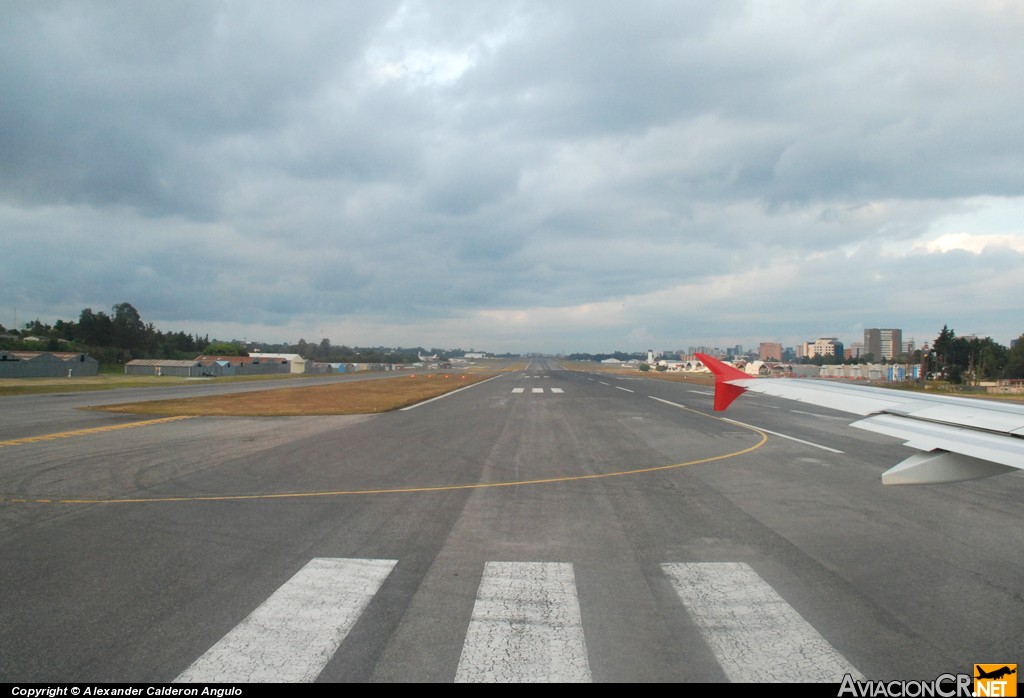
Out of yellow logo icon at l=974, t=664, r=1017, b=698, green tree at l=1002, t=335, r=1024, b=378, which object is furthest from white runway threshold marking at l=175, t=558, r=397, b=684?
green tree at l=1002, t=335, r=1024, b=378

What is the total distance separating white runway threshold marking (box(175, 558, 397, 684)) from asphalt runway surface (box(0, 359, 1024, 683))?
0.02m

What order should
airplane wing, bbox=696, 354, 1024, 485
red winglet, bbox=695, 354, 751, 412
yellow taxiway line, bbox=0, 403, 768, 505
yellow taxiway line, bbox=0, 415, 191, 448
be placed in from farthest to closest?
yellow taxiway line, bbox=0, 415, 191, 448, yellow taxiway line, bbox=0, 403, 768, 505, red winglet, bbox=695, 354, 751, 412, airplane wing, bbox=696, 354, 1024, 485

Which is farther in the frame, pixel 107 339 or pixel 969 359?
pixel 107 339

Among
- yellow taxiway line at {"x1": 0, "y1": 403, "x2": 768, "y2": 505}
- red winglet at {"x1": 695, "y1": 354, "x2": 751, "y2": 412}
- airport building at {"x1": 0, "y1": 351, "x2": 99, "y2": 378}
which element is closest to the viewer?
red winglet at {"x1": 695, "y1": 354, "x2": 751, "y2": 412}

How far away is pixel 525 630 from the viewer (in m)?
4.18

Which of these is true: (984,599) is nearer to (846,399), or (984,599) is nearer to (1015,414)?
(1015,414)

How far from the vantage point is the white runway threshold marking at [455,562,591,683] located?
3561mm

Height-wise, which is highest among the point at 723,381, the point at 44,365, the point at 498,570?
the point at 723,381

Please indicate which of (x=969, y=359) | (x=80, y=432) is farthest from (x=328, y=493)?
(x=969, y=359)

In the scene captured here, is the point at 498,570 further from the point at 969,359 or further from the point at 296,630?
the point at 969,359

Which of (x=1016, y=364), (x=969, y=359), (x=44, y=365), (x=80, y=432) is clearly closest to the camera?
(x=80, y=432)

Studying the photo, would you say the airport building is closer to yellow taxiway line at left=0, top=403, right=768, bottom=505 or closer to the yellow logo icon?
yellow taxiway line at left=0, top=403, right=768, bottom=505

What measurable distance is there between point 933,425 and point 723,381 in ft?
6.61

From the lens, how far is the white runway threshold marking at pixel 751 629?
359 centimetres
